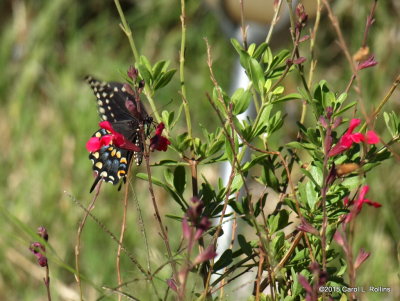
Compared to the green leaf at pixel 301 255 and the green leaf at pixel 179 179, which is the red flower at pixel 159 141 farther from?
the green leaf at pixel 301 255

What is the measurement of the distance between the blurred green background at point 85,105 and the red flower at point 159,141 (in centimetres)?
114

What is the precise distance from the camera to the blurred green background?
3076 millimetres

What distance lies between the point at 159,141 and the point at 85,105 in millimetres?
2566

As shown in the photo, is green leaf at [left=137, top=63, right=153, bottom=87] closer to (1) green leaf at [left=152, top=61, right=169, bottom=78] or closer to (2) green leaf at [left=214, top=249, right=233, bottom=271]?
(1) green leaf at [left=152, top=61, right=169, bottom=78]

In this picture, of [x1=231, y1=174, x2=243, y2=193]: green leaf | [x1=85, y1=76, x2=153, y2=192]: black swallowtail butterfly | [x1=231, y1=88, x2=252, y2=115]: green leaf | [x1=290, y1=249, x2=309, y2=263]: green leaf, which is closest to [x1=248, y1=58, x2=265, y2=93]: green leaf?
[x1=231, y1=88, x2=252, y2=115]: green leaf

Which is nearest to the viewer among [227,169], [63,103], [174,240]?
[227,169]

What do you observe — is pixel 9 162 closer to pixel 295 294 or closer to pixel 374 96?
pixel 374 96

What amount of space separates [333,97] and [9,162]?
2535 mm

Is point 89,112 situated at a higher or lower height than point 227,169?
higher

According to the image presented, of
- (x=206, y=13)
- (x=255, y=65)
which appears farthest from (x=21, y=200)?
(x=255, y=65)

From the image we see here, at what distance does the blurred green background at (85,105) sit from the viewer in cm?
308

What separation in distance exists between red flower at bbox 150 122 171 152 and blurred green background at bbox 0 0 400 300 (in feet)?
3.73

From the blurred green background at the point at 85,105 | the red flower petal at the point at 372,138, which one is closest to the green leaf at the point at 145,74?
the red flower petal at the point at 372,138

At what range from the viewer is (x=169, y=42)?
4.41 meters
